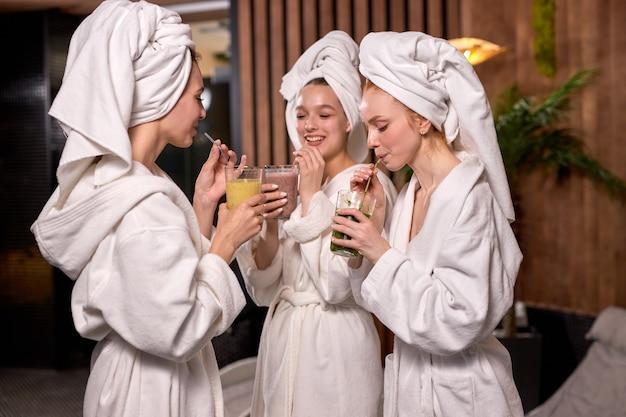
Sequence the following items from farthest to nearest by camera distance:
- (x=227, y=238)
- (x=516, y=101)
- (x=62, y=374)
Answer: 1. (x=62, y=374)
2. (x=516, y=101)
3. (x=227, y=238)

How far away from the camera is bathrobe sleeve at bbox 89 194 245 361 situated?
151cm

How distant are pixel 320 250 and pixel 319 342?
0.29m

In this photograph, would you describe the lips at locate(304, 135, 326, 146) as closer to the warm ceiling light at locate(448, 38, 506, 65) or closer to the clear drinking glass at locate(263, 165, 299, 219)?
the clear drinking glass at locate(263, 165, 299, 219)

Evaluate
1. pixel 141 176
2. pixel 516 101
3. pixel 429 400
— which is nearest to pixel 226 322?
pixel 141 176

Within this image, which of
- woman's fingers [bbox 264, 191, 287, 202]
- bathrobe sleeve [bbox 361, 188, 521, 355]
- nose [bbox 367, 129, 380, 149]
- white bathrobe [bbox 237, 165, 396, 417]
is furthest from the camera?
white bathrobe [bbox 237, 165, 396, 417]

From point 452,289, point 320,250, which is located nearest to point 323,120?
point 320,250

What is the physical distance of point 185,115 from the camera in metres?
1.80

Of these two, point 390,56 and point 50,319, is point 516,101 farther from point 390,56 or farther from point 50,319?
point 50,319

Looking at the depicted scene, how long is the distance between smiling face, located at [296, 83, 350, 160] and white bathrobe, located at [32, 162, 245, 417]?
776mm

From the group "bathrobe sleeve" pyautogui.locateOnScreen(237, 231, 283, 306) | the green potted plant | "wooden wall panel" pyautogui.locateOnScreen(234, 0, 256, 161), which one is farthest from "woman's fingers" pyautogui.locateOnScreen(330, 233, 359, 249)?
"wooden wall panel" pyautogui.locateOnScreen(234, 0, 256, 161)

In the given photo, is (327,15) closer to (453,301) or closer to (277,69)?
(277,69)

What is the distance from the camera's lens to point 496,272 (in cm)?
172

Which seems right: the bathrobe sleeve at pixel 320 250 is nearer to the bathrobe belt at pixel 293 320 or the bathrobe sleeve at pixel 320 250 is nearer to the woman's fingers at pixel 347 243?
the bathrobe belt at pixel 293 320

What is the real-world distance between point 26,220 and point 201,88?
4573 millimetres
